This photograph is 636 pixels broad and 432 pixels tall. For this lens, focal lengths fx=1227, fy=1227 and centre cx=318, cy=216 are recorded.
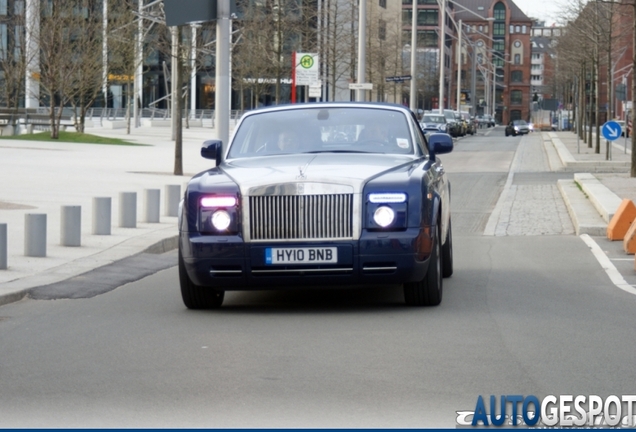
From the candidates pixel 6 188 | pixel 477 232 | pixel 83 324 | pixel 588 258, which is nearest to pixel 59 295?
pixel 83 324

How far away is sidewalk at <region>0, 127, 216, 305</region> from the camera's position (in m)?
12.5

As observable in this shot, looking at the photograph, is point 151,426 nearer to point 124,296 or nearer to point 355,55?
point 124,296

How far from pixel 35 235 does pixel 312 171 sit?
4.61 m

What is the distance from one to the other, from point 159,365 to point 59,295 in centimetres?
373

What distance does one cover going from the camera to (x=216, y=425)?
5723 millimetres

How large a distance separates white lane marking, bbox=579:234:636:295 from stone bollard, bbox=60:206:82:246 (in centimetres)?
594

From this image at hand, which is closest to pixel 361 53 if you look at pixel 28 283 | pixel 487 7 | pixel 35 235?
pixel 35 235

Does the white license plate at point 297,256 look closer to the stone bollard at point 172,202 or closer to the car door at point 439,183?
the car door at point 439,183

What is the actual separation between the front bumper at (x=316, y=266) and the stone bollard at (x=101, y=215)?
20.7 feet

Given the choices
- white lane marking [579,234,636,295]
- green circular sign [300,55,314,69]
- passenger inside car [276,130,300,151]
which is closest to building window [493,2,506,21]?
green circular sign [300,55,314,69]

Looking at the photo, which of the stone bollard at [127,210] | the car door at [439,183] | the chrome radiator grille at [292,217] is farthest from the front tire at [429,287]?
the stone bollard at [127,210]

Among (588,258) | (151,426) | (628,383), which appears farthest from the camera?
(588,258)

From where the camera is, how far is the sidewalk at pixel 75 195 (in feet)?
40.9

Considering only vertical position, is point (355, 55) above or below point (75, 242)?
above
